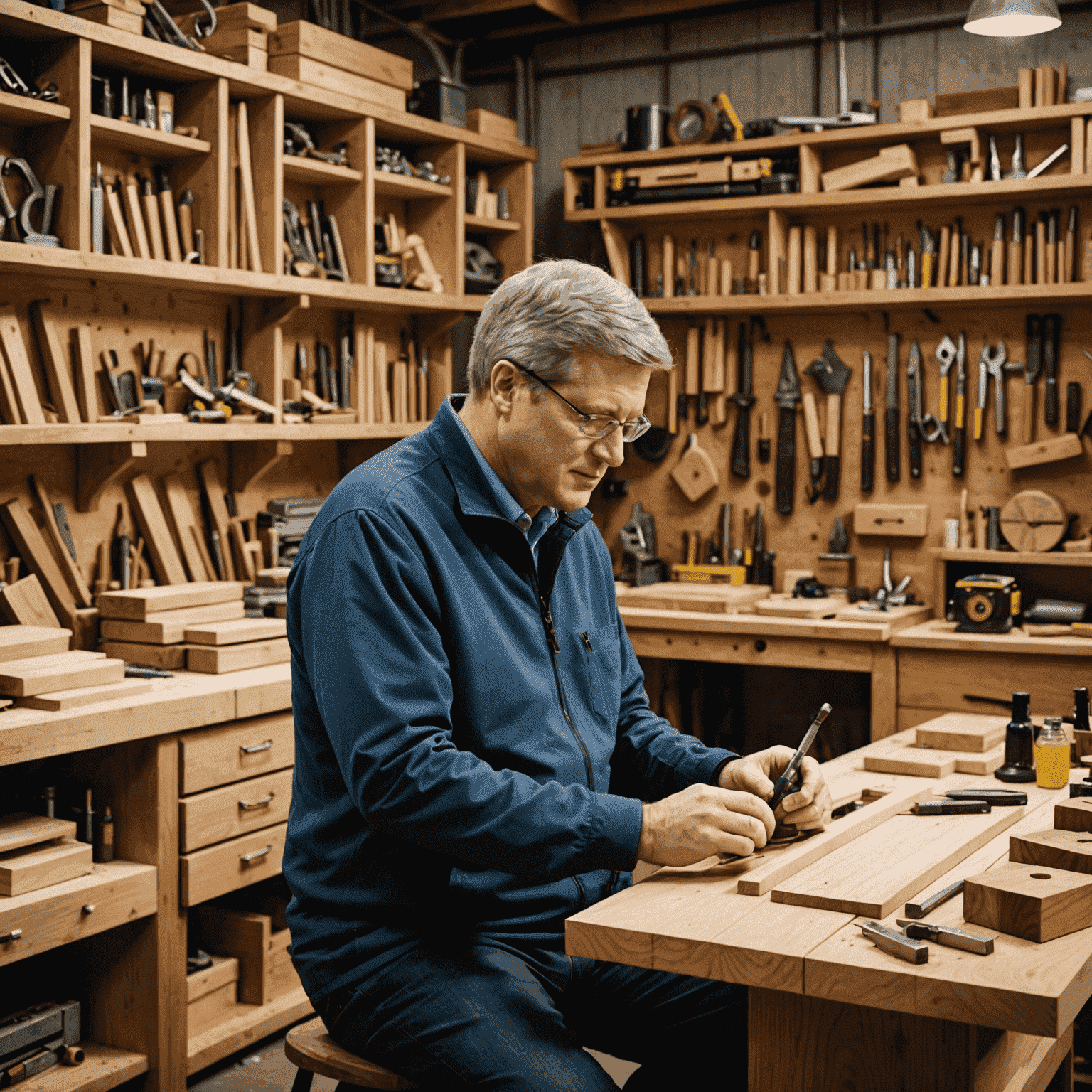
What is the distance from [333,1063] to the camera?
1.74 metres

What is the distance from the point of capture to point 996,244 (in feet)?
14.4

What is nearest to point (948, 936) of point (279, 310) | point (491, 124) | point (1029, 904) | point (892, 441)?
point (1029, 904)

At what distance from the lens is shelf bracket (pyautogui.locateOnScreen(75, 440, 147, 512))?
3.62 meters

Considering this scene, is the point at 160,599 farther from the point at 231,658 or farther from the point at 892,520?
the point at 892,520

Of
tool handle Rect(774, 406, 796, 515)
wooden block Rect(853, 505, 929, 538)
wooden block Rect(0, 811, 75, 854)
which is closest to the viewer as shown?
wooden block Rect(0, 811, 75, 854)

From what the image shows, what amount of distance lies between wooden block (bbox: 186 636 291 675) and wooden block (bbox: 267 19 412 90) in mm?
1939

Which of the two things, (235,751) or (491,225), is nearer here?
(235,751)

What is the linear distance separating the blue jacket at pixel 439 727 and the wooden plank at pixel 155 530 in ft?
6.88

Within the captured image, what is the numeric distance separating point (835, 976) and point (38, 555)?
2.74 metres

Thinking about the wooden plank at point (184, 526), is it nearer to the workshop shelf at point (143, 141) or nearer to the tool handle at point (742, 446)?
the workshop shelf at point (143, 141)

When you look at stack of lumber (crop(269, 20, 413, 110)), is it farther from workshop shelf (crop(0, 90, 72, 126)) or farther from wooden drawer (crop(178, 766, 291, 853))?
wooden drawer (crop(178, 766, 291, 853))

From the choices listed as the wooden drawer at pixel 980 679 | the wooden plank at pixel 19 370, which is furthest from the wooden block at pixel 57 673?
the wooden drawer at pixel 980 679

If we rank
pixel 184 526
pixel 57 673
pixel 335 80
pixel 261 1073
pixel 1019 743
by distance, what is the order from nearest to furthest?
pixel 1019 743
pixel 57 673
pixel 261 1073
pixel 184 526
pixel 335 80

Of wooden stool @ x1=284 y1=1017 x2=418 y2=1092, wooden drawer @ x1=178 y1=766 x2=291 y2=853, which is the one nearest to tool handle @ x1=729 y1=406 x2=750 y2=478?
wooden drawer @ x1=178 y1=766 x2=291 y2=853
